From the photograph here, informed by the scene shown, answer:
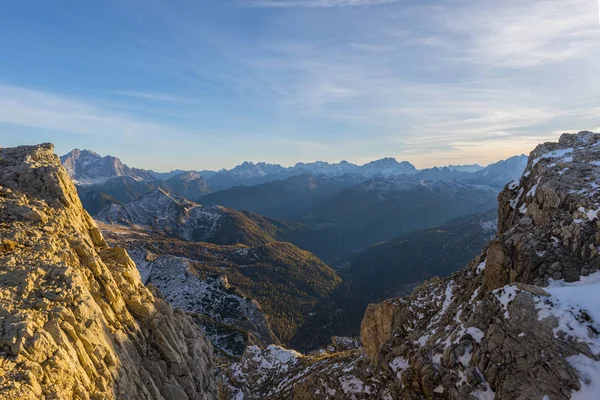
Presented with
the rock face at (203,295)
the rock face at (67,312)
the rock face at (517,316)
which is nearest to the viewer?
the rock face at (67,312)

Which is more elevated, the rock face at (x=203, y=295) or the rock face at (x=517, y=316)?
the rock face at (x=517, y=316)

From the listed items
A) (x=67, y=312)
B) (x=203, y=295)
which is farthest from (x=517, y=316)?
(x=203, y=295)

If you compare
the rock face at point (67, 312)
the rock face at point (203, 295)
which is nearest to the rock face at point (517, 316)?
the rock face at point (67, 312)

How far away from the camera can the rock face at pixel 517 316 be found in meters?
19.7

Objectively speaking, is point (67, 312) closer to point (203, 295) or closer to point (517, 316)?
point (517, 316)

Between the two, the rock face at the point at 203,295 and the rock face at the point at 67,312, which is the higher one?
the rock face at the point at 67,312

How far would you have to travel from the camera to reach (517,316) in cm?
2197

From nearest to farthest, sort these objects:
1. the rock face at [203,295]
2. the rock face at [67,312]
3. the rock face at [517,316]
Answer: the rock face at [67,312] < the rock face at [517,316] < the rock face at [203,295]

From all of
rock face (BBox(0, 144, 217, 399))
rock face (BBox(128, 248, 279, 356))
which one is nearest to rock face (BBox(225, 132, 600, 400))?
rock face (BBox(0, 144, 217, 399))

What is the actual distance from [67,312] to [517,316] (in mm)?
31447

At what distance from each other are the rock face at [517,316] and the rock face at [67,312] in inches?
715

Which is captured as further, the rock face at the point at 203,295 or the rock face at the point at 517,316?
the rock face at the point at 203,295

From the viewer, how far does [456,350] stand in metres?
24.3

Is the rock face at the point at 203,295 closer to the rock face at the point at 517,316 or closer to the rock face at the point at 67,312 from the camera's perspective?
the rock face at the point at 67,312
